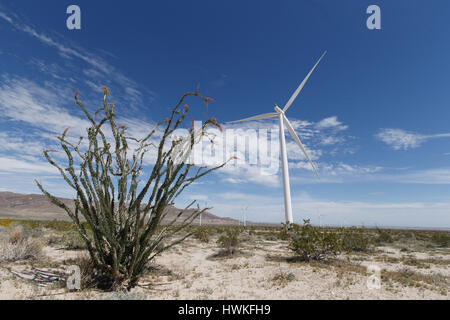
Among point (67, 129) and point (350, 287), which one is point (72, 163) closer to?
point (67, 129)

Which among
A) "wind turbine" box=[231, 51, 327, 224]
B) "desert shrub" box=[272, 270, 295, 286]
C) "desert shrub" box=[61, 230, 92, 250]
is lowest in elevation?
"desert shrub" box=[272, 270, 295, 286]

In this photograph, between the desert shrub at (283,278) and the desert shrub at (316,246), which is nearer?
the desert shrub at (283,278)

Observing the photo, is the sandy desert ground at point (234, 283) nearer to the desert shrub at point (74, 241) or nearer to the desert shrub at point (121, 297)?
the desert shrub at point (121, 297)

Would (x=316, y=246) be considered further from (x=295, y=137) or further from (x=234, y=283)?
(x=295, y=137)

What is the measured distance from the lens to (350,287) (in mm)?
7184

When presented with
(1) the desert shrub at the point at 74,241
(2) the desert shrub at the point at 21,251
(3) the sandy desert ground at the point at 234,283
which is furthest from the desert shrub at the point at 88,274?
(1) the desert shrub at the point at 74,241

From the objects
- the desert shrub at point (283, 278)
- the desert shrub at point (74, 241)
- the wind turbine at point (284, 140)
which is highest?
the wind turbine at point (284, 140)

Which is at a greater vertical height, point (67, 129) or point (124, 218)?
point (67, 129)

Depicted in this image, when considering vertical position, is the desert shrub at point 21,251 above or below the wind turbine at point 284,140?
below

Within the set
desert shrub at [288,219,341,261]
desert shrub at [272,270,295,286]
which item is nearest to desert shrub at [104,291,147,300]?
desert shrub at [272,270,295,286]

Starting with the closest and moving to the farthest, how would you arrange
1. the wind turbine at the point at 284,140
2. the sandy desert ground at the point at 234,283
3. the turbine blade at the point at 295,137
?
the sandy desert ground at the point at 234,283 → the wind turbine at the point at 284,140 → the turbine blade at the point at 295,137

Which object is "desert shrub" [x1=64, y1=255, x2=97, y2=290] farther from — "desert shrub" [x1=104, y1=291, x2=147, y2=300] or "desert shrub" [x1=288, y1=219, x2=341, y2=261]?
"desert shrub" [x1=288, y1=219, x2=341, y2=261]
